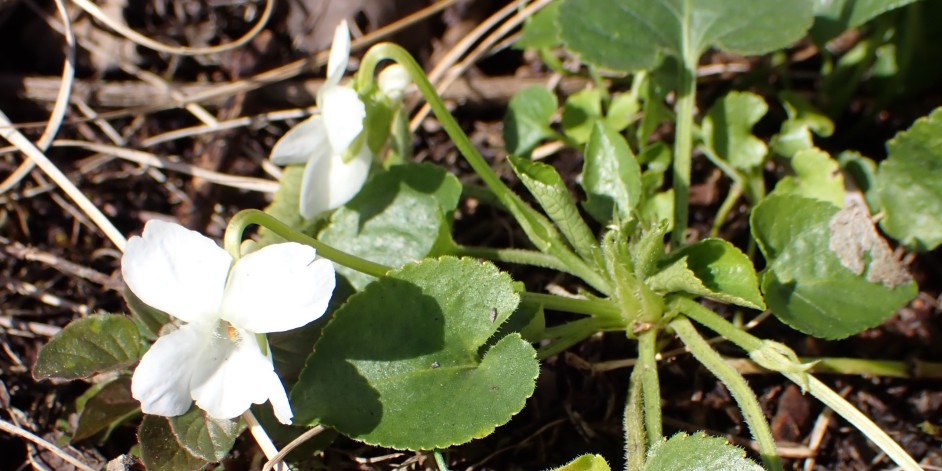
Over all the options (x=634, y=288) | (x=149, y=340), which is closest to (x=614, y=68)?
(x=634, y=288)

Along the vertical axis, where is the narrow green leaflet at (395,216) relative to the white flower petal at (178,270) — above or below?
above

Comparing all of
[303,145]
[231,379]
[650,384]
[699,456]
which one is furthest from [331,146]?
[699,456]

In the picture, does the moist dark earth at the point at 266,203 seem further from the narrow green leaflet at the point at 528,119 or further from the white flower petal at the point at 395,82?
the white flower petal at the point at 395,82

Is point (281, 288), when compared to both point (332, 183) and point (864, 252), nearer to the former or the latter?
point (332, 183)

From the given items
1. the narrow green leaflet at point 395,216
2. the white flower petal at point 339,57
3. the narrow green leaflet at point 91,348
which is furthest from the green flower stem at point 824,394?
the narrow green leaflet at point 91,348

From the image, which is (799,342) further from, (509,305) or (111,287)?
(111,287)

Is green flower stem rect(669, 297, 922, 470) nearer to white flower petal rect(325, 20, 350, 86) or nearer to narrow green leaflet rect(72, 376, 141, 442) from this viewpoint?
white flower petal rect(325, 20, 350, 86)
